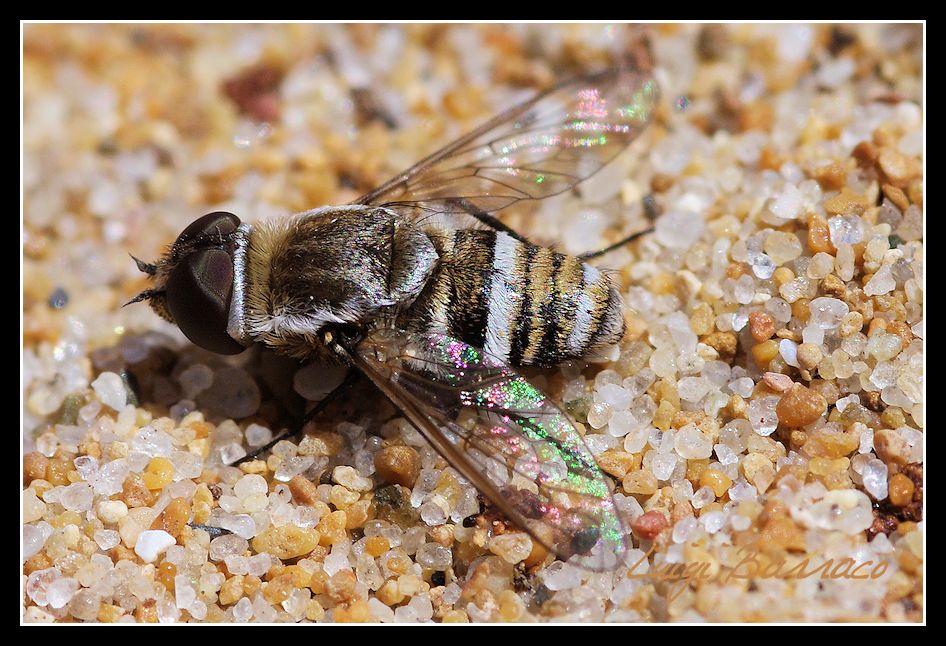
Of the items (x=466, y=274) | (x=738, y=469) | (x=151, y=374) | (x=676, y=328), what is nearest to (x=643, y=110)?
(x=676, y=328)

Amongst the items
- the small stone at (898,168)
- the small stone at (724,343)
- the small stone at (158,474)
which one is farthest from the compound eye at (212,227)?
the small stone at (898,168)

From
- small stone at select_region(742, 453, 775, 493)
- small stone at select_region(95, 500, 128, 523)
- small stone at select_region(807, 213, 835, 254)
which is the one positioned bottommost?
small stone at select_region(95, 500, 128, 523)

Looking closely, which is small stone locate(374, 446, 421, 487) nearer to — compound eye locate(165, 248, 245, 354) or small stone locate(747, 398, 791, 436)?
compound eye locate(165, 248, 245, 354)

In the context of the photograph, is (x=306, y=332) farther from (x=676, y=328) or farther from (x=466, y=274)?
(x=676, y=328)

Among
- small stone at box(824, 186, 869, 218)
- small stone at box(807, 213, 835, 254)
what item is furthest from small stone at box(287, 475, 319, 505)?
small stone at box(824, 186, 869, 218)

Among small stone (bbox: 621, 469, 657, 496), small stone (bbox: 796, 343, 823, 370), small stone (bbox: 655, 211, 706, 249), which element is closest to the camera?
small stone (bbox: 621, 469, 657, 496)

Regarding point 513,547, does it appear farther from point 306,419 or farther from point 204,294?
point 204,294
